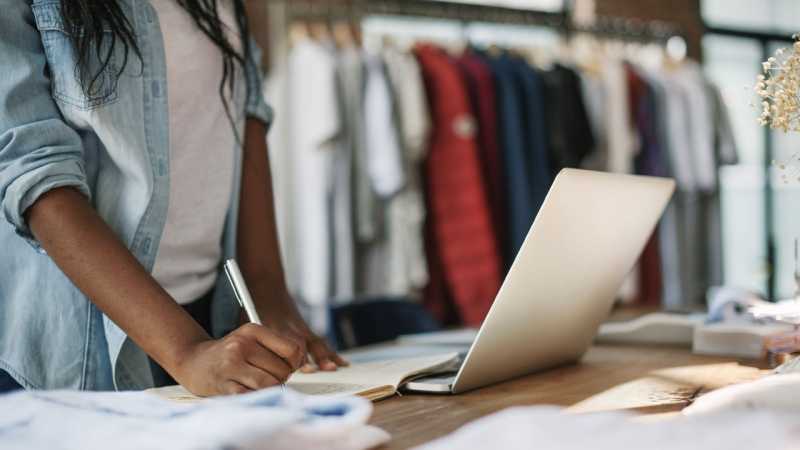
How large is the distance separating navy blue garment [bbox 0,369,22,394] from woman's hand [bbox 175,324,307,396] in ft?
1.10

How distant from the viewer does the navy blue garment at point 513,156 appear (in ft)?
12.8

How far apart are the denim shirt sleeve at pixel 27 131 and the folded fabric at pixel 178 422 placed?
0.34 meters

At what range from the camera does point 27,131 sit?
1013 mm

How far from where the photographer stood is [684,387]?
3.46 ft

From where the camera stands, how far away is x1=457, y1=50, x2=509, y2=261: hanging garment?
12.7 feet

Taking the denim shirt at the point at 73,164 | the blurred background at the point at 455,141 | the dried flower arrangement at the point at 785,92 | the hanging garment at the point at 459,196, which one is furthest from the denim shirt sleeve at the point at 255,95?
the hanging garment at the point at 459,196

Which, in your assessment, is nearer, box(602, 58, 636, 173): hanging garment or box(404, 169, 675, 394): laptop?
box(404, 169, 675, 394): laptop

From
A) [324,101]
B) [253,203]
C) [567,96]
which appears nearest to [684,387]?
[253,203]

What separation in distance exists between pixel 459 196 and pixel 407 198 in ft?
0.75

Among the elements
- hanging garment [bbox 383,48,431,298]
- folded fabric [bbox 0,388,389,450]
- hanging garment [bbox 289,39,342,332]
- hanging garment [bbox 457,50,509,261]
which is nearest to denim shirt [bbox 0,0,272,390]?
folded fabric [bbox 0,388,389,450]

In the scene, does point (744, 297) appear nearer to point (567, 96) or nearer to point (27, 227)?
point (27, 227)

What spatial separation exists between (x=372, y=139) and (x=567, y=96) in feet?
3.17

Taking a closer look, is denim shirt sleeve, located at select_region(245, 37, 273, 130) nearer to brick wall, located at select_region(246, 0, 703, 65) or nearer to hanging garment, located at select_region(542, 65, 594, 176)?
hanging garment, located at select_region(542, 65, 594, 176)

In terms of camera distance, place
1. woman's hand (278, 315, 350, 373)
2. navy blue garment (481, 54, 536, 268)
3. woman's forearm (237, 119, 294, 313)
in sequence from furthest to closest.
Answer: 1. navy blue garment (481, 54, 536, 268)
2. woman's forearm (237, 119, 294, 313)
3. woman's hand (278, 315, 350, 373)
